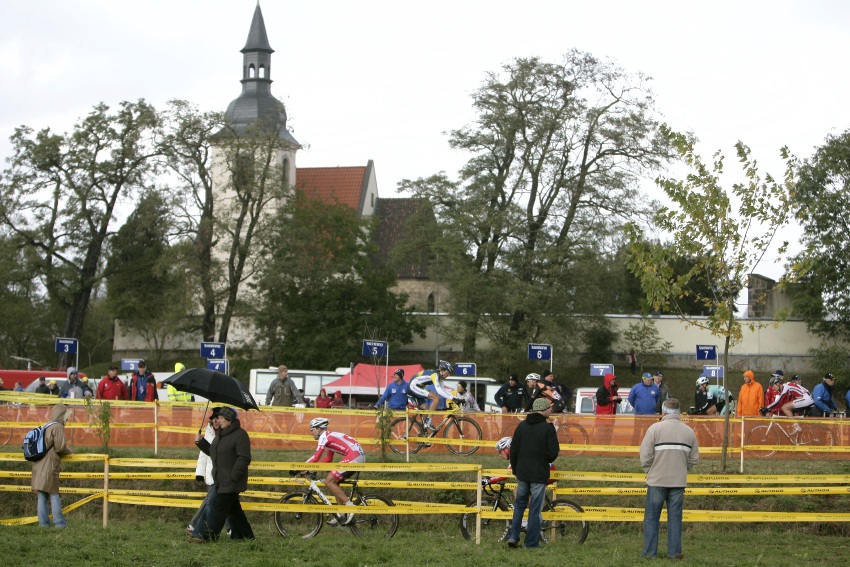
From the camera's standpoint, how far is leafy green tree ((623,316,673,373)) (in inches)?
2399

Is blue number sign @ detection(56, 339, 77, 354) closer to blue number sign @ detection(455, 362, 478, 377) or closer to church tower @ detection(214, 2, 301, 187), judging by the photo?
blue number sign @ detection(455, 362, 478, 377)

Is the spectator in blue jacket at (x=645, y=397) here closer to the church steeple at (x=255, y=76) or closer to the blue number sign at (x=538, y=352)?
the blue number sign at (x=538, y=352)

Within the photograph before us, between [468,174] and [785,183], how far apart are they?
32.7 meters

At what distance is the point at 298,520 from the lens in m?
17.1

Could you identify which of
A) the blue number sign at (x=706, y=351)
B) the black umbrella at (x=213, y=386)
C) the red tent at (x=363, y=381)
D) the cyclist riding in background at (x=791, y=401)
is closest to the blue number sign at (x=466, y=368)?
the red tent at (x=363, y=381)

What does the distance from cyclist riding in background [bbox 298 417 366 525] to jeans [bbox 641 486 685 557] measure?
436 cm

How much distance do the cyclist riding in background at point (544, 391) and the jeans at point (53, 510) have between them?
9179 mm

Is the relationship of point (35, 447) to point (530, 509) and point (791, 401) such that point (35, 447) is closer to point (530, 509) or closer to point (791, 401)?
point (530, 509)

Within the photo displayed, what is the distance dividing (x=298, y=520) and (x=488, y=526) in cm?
287

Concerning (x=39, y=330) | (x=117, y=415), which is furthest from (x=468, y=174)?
(x=39, y=330)

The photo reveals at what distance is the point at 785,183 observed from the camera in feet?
64.1

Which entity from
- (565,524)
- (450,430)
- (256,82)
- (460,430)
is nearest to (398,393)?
(450,430)

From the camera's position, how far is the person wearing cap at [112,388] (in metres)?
26.7

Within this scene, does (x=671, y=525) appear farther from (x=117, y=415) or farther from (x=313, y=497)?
(x=117, y=415)
